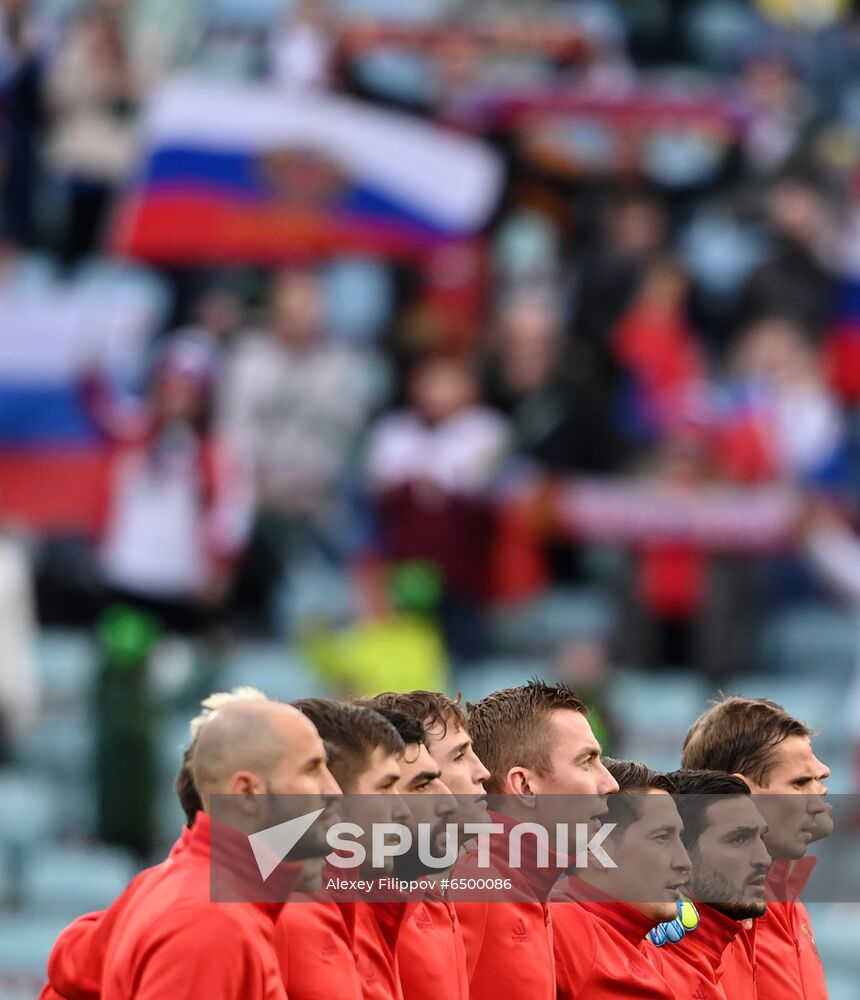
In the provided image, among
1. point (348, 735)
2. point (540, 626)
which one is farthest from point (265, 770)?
point (540, 626)

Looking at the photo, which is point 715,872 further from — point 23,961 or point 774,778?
point 23,961

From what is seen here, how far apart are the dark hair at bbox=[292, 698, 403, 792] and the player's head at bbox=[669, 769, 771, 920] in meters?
0.73

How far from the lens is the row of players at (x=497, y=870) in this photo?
135 inches

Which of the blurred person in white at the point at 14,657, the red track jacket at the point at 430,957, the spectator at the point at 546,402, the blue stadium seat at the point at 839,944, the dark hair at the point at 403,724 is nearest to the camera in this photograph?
the dark hair at the point at 403,724

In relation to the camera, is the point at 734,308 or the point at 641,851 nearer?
the point at 641,851

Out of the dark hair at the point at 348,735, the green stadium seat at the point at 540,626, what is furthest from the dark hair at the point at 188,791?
the green stadium seat at the point at 540,626

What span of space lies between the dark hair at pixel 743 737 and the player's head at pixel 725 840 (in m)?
0.18

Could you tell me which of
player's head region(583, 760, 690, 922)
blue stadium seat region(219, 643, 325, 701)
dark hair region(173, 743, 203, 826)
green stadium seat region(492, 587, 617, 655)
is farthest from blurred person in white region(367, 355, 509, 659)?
dark hair region(173, 743, 203, 826)

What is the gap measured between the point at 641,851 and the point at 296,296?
6.87 m

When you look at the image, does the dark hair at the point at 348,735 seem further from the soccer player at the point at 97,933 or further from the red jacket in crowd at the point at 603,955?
the red jacket in crowd at the point at 603,955

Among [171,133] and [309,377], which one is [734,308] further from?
[171,133]

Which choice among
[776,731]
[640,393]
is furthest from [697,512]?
[776,731]

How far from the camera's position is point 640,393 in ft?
35.9

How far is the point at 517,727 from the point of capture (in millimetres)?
4117
